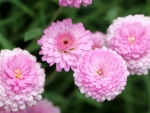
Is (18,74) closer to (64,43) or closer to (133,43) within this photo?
(64,43)

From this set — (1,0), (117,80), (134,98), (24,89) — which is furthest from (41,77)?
(134,98)

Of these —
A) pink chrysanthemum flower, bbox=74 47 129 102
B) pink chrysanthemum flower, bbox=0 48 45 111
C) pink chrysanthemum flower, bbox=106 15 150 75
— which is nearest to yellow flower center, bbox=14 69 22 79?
pink chrysanthemum flower, bbox=0 48 45 111

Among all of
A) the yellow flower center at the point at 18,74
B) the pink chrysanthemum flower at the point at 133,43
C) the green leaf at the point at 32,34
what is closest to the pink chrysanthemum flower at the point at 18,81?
the yellow flower center at the point at 18,74

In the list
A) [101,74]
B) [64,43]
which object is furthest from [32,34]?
[101,74]

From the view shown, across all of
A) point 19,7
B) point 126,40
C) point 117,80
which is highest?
point 19,7

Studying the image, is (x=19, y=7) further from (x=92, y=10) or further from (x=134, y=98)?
(x=134, y=98)

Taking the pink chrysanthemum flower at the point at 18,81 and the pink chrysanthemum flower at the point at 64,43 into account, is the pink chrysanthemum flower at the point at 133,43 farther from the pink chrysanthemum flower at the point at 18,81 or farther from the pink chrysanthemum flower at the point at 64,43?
the pink chrysanthemum flower at the point at 18,81
